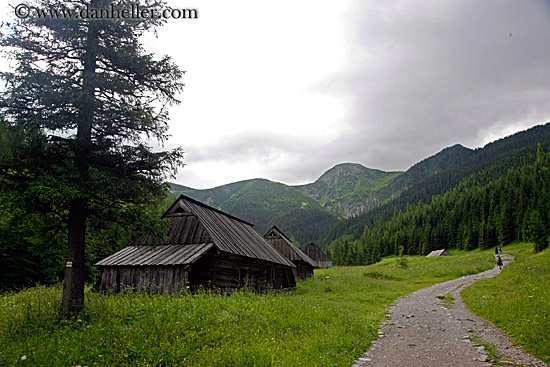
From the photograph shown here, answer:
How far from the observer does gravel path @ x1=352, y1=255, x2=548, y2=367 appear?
7.52 metres

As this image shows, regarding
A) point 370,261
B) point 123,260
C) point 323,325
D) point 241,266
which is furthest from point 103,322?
point 370,261

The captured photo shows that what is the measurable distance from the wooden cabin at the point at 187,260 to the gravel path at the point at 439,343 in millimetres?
9228

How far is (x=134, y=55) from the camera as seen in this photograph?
11195mm

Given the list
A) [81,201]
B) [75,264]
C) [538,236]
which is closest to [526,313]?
[75,264]

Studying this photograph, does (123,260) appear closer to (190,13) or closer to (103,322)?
(103,322)

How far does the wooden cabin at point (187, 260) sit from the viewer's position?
17.2 metres

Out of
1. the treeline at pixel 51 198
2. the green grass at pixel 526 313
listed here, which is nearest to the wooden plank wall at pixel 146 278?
the treeline at pixel 51 198

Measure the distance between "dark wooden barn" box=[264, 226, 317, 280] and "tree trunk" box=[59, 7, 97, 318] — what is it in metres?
32.2

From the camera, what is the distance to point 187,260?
16.4 metres

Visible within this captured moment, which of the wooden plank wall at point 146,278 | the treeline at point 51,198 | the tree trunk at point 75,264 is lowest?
the wooden plank wall at point 146,278

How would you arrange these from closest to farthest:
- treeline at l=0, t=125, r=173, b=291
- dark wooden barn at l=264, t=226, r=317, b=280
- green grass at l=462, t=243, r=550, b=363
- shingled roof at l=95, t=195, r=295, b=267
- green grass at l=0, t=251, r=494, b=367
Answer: green grass at l=0, t=251, r=494, b=367 → green grass at l=462, t=243, r=550, b=363 → treeline at l=0, t=125, r=173, b=291 → shingled roof at l=95, t=195, r=295, b=267 → dark wooden barn at l=264, t=226, r=317, b=280

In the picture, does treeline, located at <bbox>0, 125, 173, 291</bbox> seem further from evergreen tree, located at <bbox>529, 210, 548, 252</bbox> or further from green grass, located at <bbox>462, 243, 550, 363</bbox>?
evergreen tree, located at <bbox>529, 210, 548, 252</bbox>

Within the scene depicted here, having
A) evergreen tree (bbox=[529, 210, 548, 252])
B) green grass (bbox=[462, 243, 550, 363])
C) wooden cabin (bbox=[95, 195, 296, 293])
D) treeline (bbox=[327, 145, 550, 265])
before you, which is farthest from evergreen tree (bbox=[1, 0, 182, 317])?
treeline (bbox=[327, 145, 550, 265])

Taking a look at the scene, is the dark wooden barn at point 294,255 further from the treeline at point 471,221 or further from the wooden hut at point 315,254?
the treeline at point 471,221
